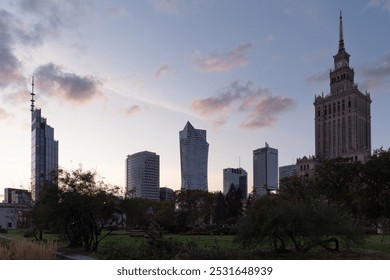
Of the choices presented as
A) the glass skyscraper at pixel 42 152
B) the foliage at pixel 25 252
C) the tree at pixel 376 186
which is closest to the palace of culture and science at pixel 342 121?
the tree at pixel 376 186

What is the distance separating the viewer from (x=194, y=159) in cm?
8600

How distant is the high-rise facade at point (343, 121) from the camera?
74.1 m

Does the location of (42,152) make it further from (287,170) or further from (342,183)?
(287,170)

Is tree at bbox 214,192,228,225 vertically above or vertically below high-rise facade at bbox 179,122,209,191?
below

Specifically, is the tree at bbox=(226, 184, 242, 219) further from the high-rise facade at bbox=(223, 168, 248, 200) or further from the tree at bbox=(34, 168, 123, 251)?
the tree at bbox=(34, 168, 123, 251)

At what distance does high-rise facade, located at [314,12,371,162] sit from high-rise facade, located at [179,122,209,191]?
22903 mm

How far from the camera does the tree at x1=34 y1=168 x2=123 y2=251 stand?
19.9 metres

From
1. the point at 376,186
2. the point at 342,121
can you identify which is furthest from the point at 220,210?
the point at 376,186

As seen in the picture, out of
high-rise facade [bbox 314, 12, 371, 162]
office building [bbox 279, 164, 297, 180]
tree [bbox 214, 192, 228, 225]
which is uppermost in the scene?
high-rise facade [bbox 314, 12, 371, 162]

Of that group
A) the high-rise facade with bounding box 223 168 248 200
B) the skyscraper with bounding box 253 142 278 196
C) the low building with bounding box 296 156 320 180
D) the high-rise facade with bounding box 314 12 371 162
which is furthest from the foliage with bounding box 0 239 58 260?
the low building with bounding box 296 156 320 180

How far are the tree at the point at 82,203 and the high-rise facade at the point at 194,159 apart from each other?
4540 cm

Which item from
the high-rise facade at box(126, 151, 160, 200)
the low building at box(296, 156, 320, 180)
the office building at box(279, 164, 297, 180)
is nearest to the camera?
the high-rise facade at box(126, 151, 160, 200)

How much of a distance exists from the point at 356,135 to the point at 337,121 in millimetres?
6509
